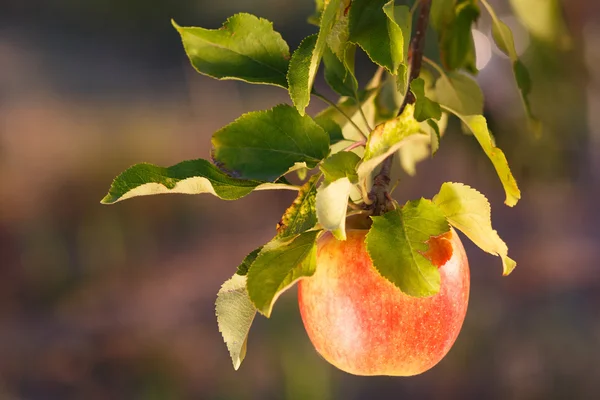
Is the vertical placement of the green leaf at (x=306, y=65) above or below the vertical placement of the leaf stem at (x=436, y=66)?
above

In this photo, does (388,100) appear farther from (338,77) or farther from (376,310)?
(376,310)

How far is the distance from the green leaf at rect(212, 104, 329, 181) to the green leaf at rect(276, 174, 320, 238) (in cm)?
2

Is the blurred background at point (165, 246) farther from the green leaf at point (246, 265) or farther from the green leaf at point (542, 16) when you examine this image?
the green leaf at point (246, 265)

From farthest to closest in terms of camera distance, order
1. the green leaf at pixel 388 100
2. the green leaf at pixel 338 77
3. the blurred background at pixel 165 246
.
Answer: the blurred background at pixel 165 246
the green leaf at pixel 388 100
the green leaf at pixel 338 77

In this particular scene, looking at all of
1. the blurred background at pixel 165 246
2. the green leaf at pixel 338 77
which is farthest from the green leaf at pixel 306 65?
the blurred background at pixel 165 246

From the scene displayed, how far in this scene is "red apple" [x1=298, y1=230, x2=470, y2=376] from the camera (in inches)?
16.4

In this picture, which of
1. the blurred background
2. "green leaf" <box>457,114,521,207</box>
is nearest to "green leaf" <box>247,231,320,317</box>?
"green leaf" <box>457,114,521,207</box>

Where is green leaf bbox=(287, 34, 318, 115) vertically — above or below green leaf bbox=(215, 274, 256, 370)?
above

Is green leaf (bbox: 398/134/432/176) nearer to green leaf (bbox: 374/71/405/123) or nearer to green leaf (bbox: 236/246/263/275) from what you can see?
green leaf (bbox: 374/71/405/123)

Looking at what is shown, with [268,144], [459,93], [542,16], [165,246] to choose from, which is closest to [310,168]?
[268,144]

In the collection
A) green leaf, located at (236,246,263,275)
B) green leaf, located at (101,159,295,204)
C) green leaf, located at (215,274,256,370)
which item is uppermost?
green leaf, located at (101,159,295,204)

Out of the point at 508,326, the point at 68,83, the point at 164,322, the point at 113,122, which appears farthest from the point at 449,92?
the point at 68,83

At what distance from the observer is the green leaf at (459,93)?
0.54 m

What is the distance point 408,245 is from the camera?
36 cm
